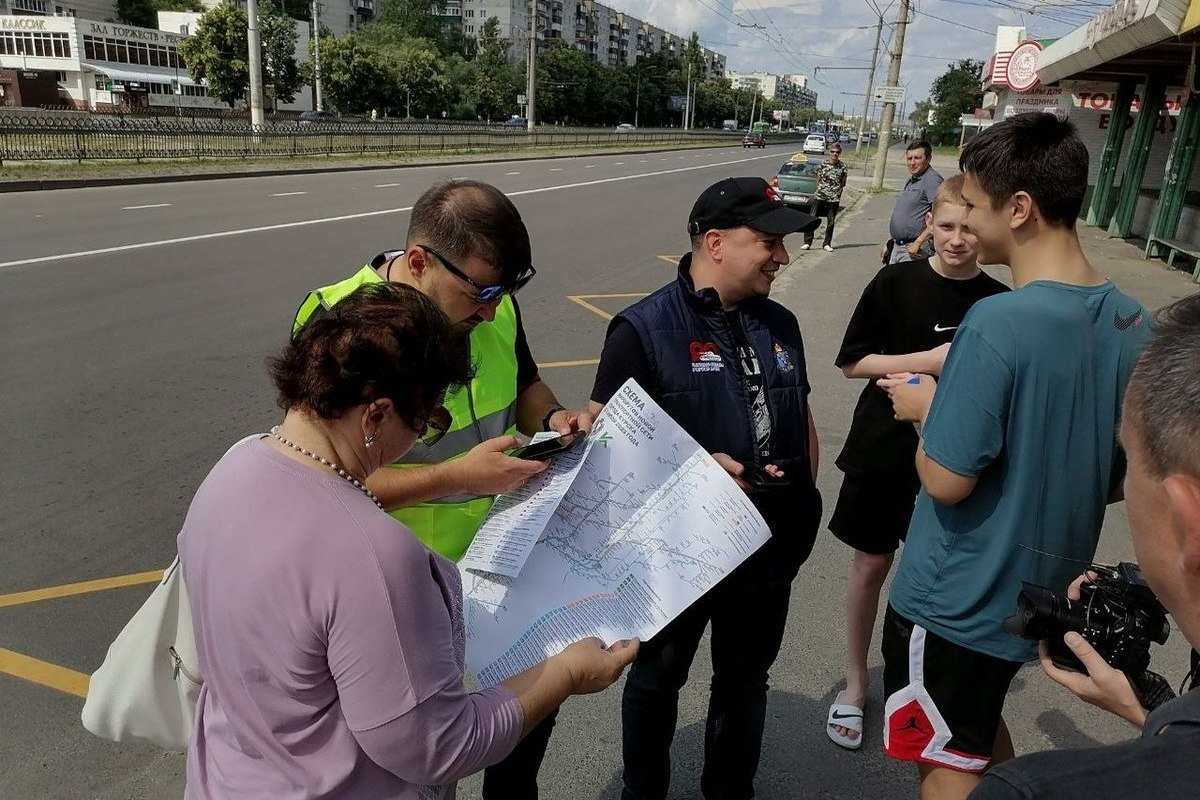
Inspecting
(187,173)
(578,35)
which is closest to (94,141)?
(187,173)

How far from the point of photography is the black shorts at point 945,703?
2070 millimetres

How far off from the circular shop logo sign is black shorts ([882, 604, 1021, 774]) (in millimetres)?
28015

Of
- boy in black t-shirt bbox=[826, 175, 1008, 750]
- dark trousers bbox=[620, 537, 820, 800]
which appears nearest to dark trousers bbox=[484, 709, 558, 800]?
dark trousers bbox=[620, 537, 820, 800]

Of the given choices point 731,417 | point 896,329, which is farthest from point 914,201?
point 731,417

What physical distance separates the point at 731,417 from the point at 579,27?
15277cm

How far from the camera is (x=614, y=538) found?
6.33 feet

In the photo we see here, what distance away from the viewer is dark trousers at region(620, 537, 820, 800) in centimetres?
242

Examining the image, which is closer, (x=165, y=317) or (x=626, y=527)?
(x=626, y=527)

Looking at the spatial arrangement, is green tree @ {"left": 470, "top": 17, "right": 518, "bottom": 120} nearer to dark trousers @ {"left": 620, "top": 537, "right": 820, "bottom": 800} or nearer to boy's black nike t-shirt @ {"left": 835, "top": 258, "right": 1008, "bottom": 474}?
boy's black nike t-shirt @ {"left": 835, "top": 258, "right": 1008, "bottom": 474}

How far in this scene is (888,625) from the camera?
2.28m

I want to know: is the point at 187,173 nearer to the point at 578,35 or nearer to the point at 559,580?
the point at 559,580

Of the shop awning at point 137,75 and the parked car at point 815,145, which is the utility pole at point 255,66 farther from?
the shop awning at point 137,75

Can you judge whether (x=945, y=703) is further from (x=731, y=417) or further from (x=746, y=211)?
(x=746, y=211)

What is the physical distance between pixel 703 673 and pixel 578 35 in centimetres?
14921
